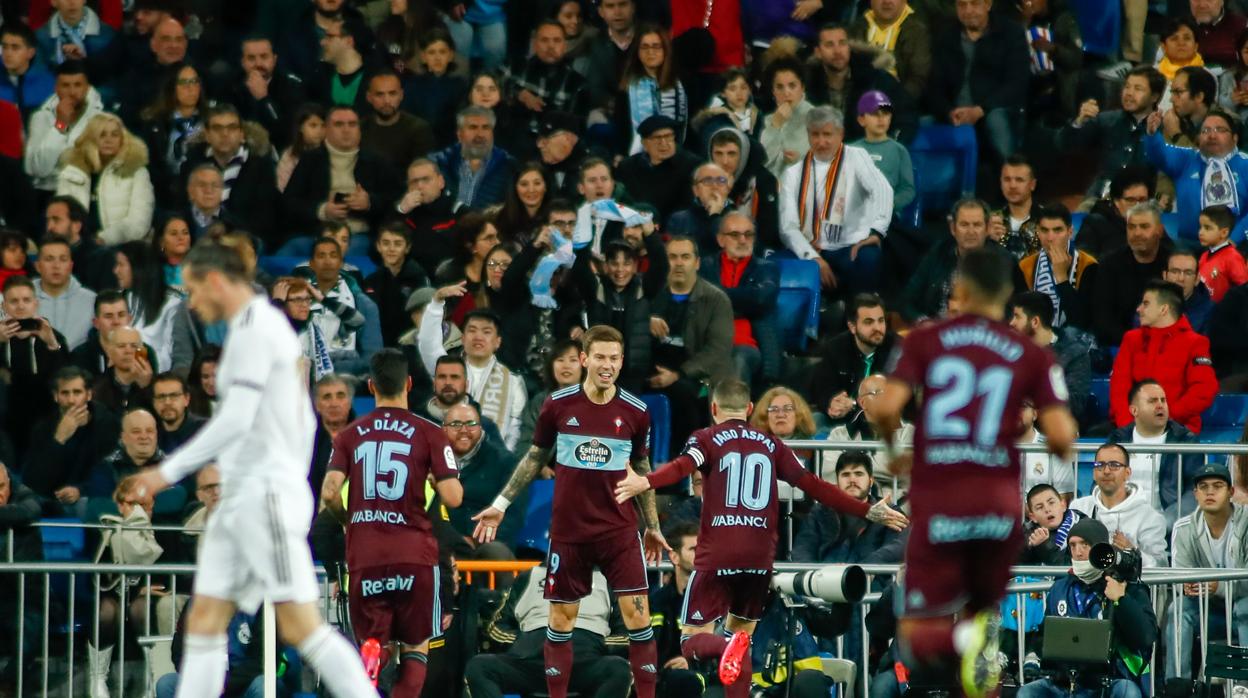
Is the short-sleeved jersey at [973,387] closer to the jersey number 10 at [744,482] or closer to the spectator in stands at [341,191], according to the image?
the jersey number 10 at [744,482]

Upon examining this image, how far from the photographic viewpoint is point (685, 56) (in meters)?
18.2

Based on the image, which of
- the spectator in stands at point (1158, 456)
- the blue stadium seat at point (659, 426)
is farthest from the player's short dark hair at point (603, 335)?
the spectator in stands at point (1158, 456)

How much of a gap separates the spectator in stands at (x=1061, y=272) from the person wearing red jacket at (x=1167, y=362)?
1069mm

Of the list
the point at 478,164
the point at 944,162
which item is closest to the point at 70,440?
the point at 478,164

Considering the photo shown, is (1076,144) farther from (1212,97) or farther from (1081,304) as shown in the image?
(1081,304)

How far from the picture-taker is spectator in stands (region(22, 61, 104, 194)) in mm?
17406

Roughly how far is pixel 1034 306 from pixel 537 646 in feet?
14.5

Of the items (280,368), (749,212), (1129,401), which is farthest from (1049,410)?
(749,212)

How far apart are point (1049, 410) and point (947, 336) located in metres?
0.52

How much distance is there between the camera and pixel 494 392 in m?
14.9

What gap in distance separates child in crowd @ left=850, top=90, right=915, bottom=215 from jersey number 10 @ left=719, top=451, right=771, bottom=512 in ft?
18.7

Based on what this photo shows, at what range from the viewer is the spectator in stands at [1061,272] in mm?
15852

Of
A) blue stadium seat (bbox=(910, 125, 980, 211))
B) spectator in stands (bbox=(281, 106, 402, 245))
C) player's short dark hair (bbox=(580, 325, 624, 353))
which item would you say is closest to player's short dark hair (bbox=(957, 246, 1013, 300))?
player's short dark hair (bbox=(580, 325, 624, 353))

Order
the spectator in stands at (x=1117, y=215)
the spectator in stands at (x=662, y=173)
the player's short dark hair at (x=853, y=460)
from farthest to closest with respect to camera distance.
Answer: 1. the spectator in stands at (x=662, y=173)
2. the spectator in stands at (x=1117, y=215)
3. the player's short dark hair at (x=853, y=460)
